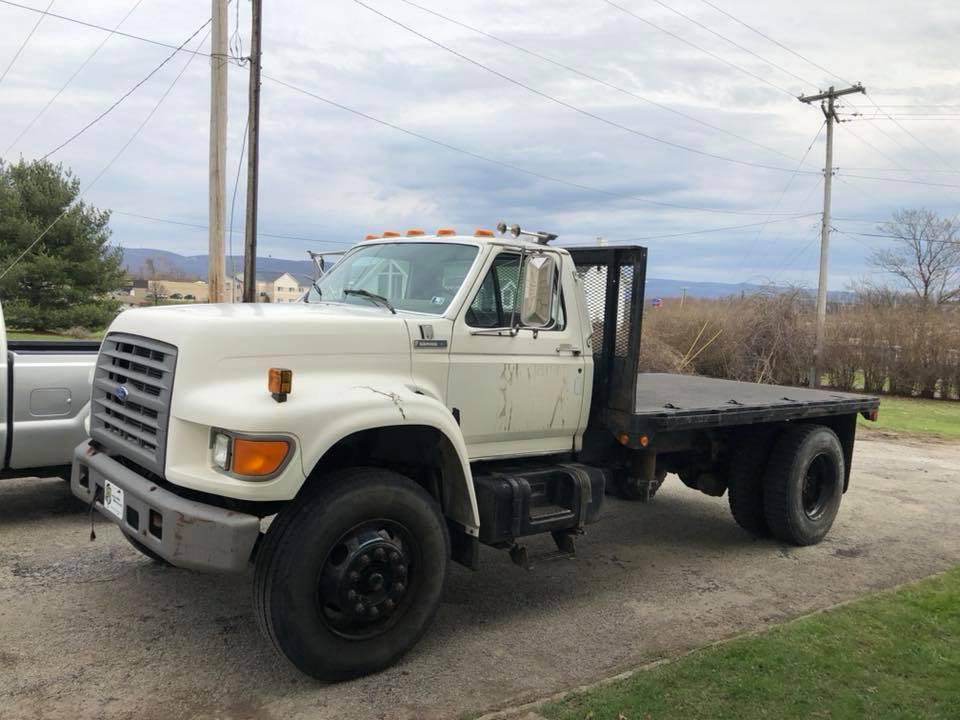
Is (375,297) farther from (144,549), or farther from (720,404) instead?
(720,404)

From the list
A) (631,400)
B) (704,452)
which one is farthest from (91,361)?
(704,452)

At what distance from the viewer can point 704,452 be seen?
7.00m

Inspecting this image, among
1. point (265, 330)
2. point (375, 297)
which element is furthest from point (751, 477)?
point (265, 330)

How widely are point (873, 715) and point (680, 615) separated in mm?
1539

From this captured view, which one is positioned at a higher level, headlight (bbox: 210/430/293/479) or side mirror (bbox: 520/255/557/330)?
side mirror (bbox: 520/255/557/330)

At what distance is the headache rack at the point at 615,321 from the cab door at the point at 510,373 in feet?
1.10

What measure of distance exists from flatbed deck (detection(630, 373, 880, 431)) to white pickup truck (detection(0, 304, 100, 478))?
4.31 metres

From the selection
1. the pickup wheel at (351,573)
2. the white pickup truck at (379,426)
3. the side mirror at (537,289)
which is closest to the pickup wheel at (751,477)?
the white pickup truck at (379,426)

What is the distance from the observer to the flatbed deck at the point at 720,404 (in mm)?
5805

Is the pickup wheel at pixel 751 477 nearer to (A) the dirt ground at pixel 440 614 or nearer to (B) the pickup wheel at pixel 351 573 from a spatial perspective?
(A) the dirt ground at pixel 440 614

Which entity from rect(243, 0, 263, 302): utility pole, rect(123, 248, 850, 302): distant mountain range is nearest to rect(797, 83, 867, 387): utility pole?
rect(123, 248, 850, 302): distant mountain range

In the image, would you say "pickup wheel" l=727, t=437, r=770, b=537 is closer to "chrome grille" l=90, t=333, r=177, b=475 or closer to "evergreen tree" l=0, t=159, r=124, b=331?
"chrome grille" l=90, t=333, r=177, b=475

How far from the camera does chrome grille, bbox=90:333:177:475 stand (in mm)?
4031

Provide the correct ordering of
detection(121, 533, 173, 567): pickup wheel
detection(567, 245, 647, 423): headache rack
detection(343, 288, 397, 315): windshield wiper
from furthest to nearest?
detection(567, 245, 647, 423): headache rack → detection(343, 288, 397, 315): windshield wiper → detection(121, 533, 173, 567): pickup wheel
